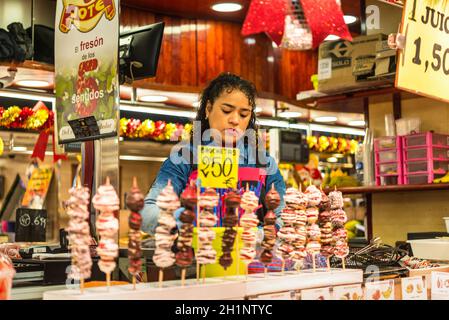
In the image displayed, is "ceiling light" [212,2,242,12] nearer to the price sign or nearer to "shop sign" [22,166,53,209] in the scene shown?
"shop sign" [22,166,53,209]

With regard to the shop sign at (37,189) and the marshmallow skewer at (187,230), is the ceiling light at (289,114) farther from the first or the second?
the marshmallow skewer at (187,230)

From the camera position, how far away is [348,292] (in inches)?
72.1

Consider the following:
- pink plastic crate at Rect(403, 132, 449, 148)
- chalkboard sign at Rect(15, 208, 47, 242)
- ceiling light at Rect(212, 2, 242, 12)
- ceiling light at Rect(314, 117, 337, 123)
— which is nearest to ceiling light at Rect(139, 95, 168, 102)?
ceiling light at Rect(212, 2, 242, 12)

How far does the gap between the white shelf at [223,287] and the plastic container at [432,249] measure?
123 cm

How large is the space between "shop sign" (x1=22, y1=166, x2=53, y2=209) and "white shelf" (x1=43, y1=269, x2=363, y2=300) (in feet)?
17.1

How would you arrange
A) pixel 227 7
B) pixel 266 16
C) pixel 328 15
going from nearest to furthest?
1. pixel 328 15
2. pixel 266 16
3. pixel 227 7

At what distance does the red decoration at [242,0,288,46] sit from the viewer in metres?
4.67

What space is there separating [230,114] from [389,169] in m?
2.35

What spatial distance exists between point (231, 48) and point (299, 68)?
41.2 inches

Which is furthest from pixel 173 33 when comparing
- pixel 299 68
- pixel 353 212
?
pixel 353 212

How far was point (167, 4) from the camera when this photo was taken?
6.48 m

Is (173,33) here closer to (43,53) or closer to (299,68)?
(299,68)

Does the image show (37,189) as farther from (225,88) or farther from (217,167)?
(217,167)

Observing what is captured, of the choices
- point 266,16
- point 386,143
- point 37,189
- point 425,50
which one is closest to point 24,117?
point 37,189
